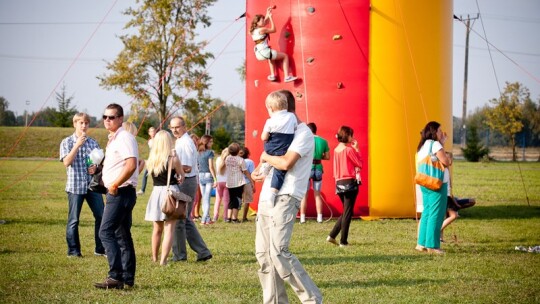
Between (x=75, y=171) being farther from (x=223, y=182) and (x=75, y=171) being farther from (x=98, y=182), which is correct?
(x=223, y=182)

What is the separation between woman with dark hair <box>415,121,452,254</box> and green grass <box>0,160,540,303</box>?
0.25 meters

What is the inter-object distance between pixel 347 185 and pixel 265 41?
4033mm

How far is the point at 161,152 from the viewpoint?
7.95 metres

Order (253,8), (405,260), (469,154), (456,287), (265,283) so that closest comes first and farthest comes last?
1. (265,283)
2. (456,287)
3. (405,260)
4. (253,8)
5. (469,154)

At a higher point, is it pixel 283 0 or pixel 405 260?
pixel 283 0

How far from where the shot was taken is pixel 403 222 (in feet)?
41.3

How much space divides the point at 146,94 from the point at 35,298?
28.6 metres

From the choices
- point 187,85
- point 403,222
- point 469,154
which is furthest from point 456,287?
point 469,154

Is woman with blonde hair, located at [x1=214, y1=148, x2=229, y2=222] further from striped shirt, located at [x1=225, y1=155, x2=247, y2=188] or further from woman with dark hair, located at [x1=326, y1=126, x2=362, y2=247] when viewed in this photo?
woman with dark hair, located at [x1=326, y1=126, x2=362, y2=247]

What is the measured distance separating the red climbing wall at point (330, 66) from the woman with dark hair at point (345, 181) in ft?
8.89

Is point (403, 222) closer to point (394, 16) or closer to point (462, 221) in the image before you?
point (462, 221)

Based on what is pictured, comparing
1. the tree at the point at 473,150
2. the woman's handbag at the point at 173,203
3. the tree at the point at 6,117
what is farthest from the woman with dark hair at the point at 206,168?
the tree at the point at 6,117

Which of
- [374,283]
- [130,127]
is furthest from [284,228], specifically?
[130,127]

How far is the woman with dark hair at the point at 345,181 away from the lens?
9.92 m
